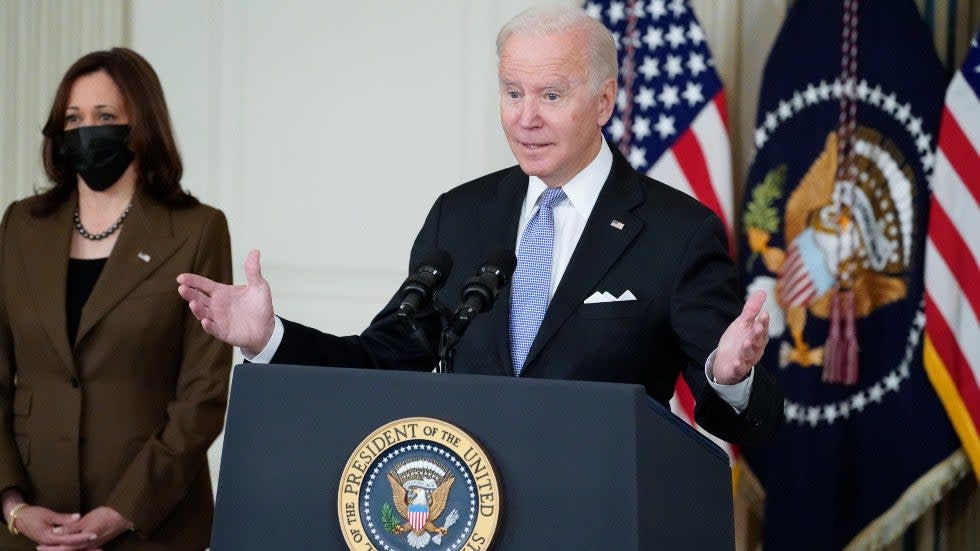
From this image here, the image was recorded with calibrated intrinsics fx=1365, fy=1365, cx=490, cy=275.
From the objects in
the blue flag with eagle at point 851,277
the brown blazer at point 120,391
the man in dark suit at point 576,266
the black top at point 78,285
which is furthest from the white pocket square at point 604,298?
the blue flag with eagle at point 851,277

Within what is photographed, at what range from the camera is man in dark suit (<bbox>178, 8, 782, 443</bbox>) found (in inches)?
98.0

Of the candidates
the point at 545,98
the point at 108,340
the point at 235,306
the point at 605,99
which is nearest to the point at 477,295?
the point at 235,306

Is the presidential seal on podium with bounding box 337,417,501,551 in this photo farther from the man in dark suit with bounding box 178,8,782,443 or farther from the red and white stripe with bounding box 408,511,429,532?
the man in dark suit with bounding box 178,8,782,443

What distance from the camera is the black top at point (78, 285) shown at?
335 centimetres

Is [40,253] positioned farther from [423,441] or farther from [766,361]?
[766,361]

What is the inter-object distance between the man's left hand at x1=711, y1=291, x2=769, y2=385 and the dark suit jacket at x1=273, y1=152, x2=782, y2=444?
189 millimetres

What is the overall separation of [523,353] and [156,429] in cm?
120

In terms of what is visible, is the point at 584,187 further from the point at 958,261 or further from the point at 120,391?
the point at 958,261

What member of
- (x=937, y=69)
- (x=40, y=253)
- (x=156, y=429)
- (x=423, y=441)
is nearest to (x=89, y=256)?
(x=40, y=253)

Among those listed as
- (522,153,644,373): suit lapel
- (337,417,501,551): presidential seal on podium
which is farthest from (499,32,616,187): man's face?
(337,417,501,551): presidential seal on podium

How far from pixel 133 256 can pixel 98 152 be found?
280 millimetres

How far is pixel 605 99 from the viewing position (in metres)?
2.65

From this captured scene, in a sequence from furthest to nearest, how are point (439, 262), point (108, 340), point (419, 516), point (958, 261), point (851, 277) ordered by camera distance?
1. point (851, 277)
2. point (958, 261)
3. point (108, 340)
4. point (439, 262)
5. point (419, 516)

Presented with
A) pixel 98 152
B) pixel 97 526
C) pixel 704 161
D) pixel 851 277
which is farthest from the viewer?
pixel 704 161
